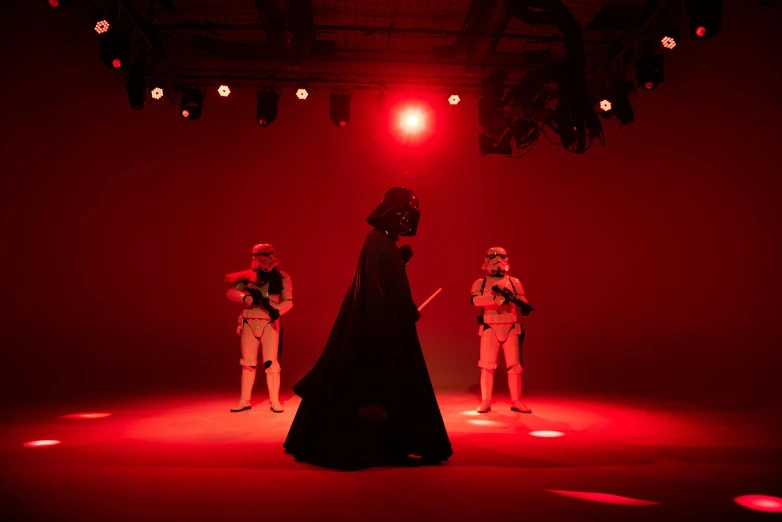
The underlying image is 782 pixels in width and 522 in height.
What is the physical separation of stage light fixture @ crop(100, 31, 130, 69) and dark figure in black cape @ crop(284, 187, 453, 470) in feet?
12.7

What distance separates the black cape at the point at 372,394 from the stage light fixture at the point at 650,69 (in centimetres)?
447

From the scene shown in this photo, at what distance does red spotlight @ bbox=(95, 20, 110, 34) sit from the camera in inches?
225

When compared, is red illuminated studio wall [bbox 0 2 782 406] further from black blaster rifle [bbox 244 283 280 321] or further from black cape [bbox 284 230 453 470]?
black cape [bbox 284 230 453 470]

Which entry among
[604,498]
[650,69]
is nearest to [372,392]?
[604,498]

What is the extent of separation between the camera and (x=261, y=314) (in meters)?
5.74

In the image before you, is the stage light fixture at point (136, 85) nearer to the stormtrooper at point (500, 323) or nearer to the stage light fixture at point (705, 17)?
the stormtrooper at point (500, 323)

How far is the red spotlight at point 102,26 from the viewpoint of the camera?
5.70 metres

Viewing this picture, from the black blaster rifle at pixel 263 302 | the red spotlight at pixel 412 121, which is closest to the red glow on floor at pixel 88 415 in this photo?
the black blaster rifle at pixel 263 302

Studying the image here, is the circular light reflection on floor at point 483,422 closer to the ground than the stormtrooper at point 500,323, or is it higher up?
closer to the ground

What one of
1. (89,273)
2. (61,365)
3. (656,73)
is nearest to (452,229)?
(656,73)

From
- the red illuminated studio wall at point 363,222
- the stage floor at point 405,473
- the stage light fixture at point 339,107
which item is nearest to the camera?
the stage floor at point 405,473

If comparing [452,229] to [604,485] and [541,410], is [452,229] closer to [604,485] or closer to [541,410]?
[541,410]

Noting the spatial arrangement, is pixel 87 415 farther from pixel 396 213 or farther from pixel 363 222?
pixel 363 222

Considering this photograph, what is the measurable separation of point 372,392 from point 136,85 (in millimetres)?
4883
